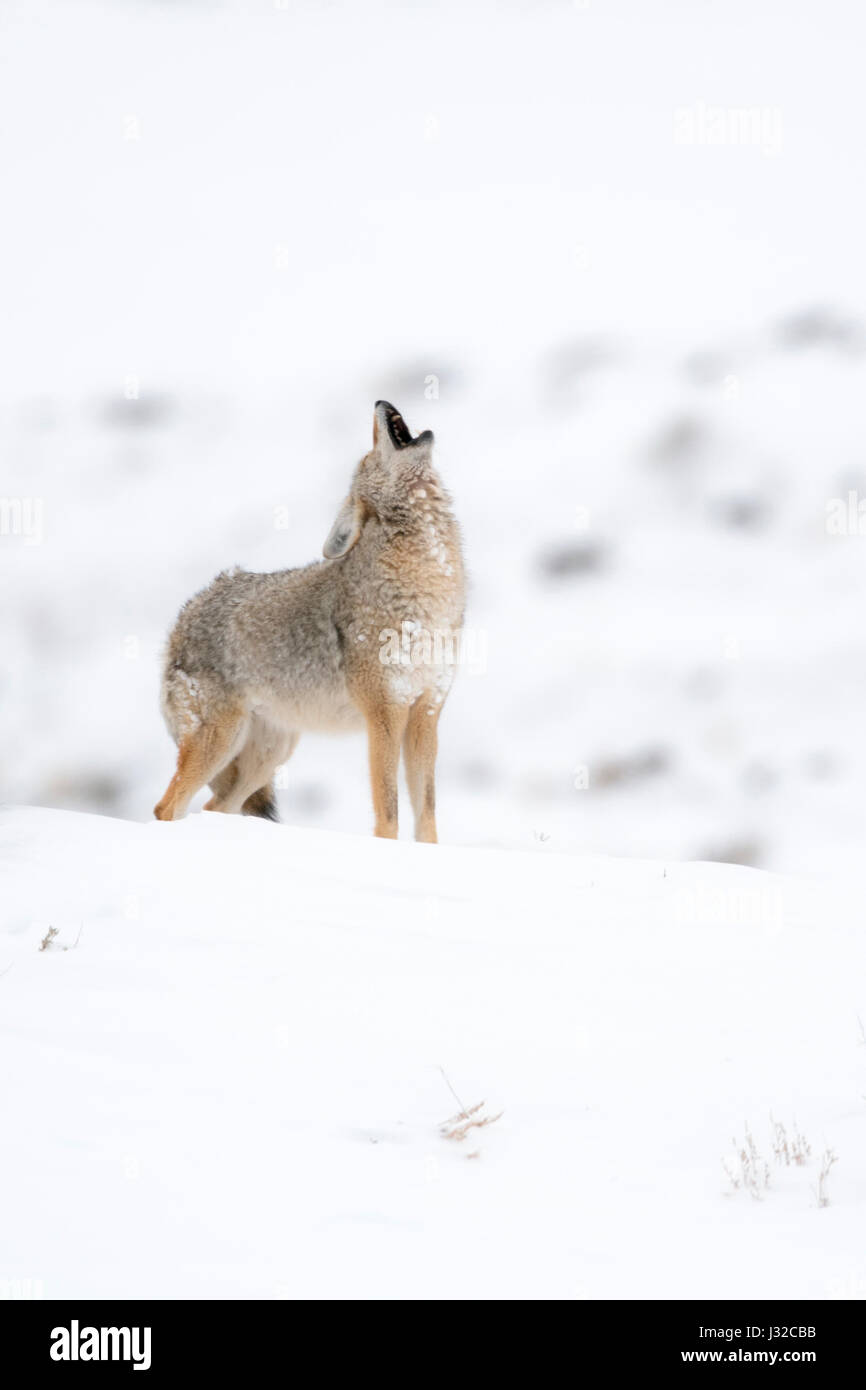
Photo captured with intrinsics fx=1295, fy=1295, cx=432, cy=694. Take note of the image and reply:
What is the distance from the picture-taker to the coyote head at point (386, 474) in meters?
8.27

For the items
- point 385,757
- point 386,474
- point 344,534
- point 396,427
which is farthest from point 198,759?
point 396,427

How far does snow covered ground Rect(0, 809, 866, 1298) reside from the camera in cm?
340

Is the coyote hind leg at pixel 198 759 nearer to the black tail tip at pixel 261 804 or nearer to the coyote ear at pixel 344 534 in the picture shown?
the black tail tip at pixel 261 804

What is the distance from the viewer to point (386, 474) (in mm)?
8312

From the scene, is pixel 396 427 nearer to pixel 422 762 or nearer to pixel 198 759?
pixel 422 762

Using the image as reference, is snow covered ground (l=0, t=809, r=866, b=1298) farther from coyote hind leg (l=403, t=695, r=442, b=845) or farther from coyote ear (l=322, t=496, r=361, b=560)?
coyote ear (l=322, t=496, r=361, b=560)

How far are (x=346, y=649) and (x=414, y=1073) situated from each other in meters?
4.03

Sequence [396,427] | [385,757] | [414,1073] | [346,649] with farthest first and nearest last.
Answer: [396,427] → [346,649] → [385,757] → [414,1073]

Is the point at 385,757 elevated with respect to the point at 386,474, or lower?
lower

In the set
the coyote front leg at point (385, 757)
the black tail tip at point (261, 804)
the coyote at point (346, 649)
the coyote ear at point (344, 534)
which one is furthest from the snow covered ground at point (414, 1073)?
the black tail tip at point (261, 804)

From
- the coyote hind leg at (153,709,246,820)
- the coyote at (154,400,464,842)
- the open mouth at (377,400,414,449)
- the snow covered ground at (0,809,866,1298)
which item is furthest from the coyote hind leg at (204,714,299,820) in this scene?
the snow covered ground at (0,809,866,1298)

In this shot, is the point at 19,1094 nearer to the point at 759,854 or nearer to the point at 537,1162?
the point at 537,1162

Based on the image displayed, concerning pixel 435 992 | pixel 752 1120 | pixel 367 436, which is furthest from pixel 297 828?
pixel 367 436

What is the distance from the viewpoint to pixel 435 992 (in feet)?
16.0
